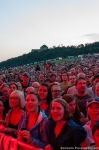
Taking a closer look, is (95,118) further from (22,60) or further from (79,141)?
(22,60)

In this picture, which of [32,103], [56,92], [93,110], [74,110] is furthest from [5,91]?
[93,110]

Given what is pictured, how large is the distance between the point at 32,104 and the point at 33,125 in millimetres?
364

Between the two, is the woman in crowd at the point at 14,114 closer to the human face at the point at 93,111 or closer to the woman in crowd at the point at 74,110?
the woman in crowd at the point at 74,110

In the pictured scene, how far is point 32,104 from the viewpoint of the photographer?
376cm

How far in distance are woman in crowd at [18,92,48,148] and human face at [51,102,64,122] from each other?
0.23m

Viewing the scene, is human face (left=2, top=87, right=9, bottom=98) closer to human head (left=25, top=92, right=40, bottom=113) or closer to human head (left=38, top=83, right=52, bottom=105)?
human head (left=38, top=83, right=52, bottom=105)

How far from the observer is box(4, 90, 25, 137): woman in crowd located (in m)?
3.97

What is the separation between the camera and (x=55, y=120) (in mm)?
3223

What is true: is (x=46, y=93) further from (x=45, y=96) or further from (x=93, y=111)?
(x=93, y=111)

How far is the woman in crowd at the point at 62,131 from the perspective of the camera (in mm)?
2918

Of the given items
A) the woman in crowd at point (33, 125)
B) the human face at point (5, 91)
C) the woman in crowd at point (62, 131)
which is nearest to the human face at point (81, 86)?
the woman in crowd at point (33, 125)

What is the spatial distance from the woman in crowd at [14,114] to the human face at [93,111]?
1.30 m

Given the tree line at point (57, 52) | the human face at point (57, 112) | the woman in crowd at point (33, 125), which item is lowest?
the woman in crowd at point (33, 125)

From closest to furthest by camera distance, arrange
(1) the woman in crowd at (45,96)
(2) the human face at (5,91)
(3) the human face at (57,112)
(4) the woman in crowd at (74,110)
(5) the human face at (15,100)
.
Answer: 1. (3) the human face at (57,112)
2. (4) the woman in crowd at (74,110)
3. (5) the human face at (15,100)
4. (1) the woman in crowd at (45,96)
5. (2) the human face at (5,91)
